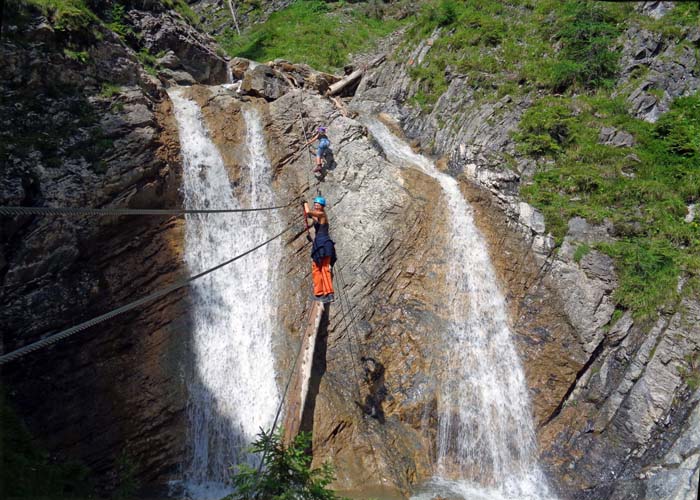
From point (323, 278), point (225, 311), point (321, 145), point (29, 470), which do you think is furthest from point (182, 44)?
point (29, 470)

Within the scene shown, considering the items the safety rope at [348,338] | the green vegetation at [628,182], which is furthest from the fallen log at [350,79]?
the safety rope at [348,338]

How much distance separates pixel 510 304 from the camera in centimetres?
1082

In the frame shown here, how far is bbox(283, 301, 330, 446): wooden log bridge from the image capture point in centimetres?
886

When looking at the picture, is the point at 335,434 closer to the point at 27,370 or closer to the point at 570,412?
the point at 570,412

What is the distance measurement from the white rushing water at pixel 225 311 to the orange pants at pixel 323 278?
5.58ft

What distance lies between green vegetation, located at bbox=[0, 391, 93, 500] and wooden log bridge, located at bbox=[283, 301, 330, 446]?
355 cm

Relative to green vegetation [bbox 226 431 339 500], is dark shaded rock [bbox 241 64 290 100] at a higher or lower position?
higher

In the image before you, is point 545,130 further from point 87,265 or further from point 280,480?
point 87,265

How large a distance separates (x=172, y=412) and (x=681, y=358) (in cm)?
1038

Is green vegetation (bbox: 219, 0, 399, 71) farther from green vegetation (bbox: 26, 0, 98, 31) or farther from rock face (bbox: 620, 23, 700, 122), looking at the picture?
rock face (bbox: 620, 23, 700, 122)

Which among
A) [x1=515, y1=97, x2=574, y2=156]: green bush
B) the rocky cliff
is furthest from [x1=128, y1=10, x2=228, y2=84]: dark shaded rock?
[x1=515, y1=97, x2=574, y2=156]: green bush

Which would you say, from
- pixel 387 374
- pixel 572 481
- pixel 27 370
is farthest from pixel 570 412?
pixel 27 370

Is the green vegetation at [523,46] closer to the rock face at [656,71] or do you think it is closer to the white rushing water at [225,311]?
the rock face at [656,71]

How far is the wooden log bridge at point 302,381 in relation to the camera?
886 centimetres
